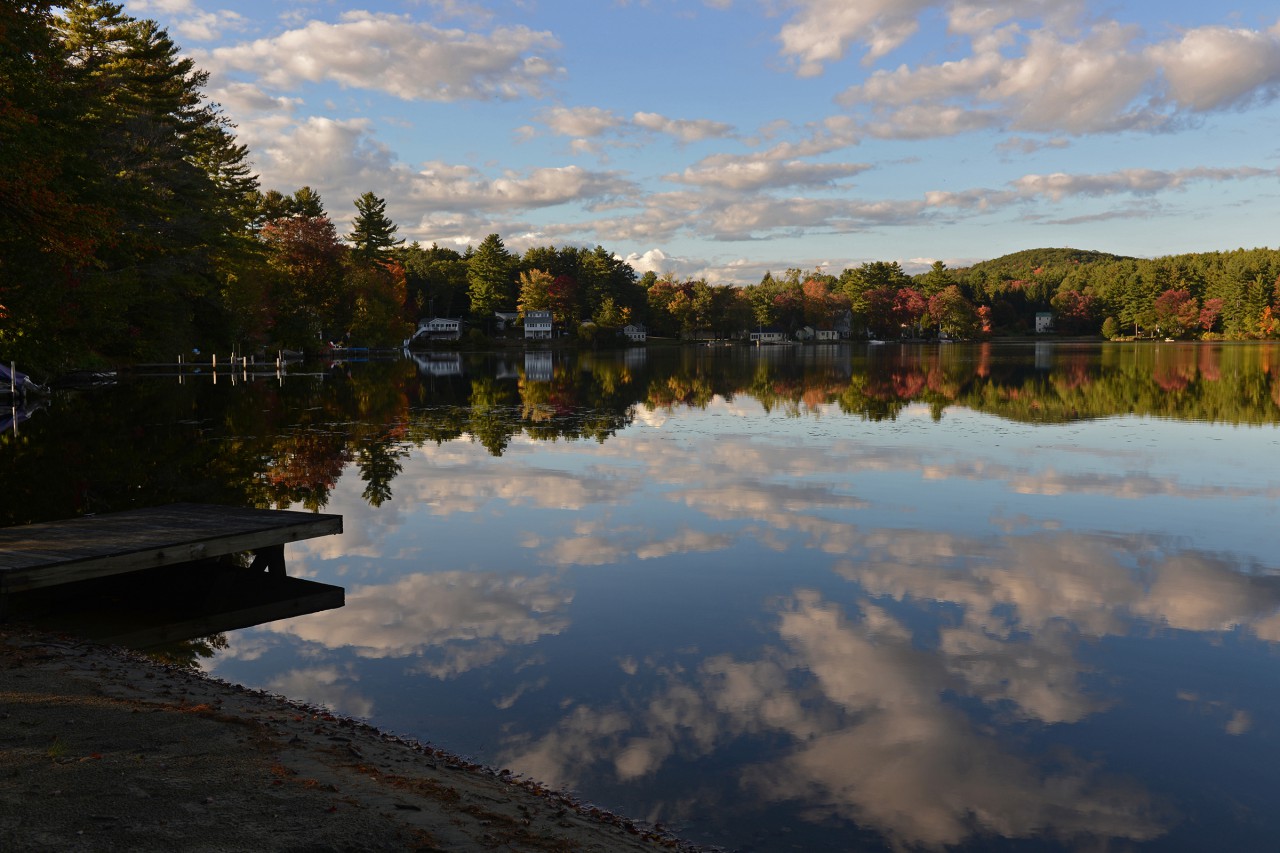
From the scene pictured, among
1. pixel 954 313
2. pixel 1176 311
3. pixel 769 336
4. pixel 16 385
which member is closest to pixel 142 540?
pixel 16 385

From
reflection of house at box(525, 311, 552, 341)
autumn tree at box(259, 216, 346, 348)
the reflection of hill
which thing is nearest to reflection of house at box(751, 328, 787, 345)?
reflection of house at box(525, 311, 552, 341)

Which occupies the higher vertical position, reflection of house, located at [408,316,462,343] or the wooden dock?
reflection of house, located at [408,316,462,343]

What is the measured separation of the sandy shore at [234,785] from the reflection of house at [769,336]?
16683 cm

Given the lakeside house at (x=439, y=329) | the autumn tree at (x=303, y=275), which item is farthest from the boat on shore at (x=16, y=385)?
the lakeside house at (x=439, y=329)

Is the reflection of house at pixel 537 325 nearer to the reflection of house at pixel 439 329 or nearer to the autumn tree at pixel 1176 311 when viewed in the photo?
the reflection of house at pixel 439 329

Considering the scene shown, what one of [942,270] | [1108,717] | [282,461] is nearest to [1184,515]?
[1108,717]

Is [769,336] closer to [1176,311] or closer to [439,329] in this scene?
[439,329]

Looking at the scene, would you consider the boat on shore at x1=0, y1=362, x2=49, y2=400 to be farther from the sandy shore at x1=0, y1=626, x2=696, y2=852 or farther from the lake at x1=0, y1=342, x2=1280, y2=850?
the sandy shore at x1=0, y1=626, x2=696, y2=852

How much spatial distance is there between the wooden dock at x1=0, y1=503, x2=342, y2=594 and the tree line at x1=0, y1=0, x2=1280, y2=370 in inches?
443

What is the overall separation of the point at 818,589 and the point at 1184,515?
8411 millimetres

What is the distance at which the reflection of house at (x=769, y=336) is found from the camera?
177150 millimetres

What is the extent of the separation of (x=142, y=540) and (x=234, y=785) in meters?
6.35

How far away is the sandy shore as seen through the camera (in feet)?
15.3

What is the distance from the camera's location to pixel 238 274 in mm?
63281
